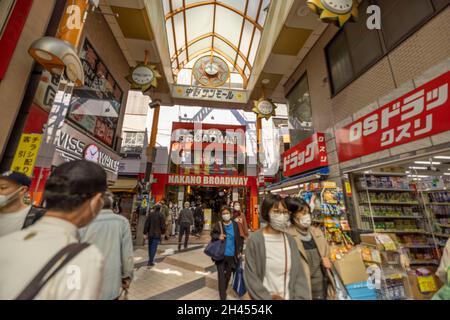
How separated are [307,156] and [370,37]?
3139 mm

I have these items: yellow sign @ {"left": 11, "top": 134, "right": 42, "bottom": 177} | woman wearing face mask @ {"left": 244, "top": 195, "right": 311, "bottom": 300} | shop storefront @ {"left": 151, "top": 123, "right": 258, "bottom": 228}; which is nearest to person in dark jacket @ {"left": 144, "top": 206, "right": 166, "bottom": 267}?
yellow sign @ {"left": 11, "top": 134, "right": 42, "bottom": 177}

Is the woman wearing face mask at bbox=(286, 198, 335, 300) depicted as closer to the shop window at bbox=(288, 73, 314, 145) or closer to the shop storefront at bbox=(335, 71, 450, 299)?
the shop storefront at bbox=(335, 71, 450, 299)

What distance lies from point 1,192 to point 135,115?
14.7m

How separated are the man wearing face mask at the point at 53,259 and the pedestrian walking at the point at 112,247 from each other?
0.85 m

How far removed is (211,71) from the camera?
28.5 feet

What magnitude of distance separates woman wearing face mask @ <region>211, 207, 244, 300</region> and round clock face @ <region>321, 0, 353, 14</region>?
4437 mm

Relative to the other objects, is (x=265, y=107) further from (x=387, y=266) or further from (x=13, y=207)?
(x=13, y=207)

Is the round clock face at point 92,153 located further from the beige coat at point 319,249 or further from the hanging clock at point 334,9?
the hanging clock at point 334,9

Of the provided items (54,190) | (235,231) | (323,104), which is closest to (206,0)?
(323,104)

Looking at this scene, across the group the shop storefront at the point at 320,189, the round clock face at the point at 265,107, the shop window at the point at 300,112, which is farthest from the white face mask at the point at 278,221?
the round clock face at the point at 265,107

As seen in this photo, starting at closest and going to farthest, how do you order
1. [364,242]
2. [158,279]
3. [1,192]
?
[1,192]
[364,242]
[158,279]

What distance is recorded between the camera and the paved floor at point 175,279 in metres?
3.20

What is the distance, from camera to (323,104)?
18.3 ft
